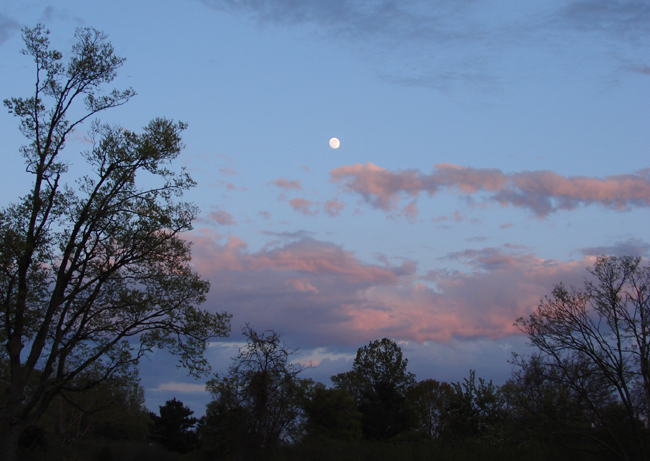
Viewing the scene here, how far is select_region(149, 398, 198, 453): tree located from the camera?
5831cm

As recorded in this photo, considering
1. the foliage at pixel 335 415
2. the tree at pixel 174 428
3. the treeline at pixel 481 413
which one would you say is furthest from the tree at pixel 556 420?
the tree at pixel 174 428

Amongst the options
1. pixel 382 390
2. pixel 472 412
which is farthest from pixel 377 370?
pixel 472 412

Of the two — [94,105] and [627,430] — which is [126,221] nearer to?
[94,105]

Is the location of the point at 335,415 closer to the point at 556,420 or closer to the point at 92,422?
the point at 556,420

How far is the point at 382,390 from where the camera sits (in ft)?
185

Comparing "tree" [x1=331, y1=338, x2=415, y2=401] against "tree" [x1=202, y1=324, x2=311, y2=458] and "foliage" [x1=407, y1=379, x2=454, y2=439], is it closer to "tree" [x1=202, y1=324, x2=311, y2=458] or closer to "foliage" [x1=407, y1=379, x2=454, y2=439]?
"foliage" [x1=407, y1=379, x2=454, y2=439]

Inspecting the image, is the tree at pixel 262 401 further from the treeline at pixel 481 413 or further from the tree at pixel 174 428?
the tree at pixel 174 428

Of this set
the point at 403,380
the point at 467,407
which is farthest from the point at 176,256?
the point at 403,380

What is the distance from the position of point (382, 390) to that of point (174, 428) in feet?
83.0

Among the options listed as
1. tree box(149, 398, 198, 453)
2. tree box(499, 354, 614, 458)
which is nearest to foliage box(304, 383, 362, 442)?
tree box(499, 354, 614, 458)

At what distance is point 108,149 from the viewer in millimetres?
16250

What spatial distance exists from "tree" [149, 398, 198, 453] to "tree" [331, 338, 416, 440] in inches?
780

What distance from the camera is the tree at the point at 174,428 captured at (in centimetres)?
5831

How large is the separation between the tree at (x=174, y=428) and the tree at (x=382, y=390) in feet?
65.0
